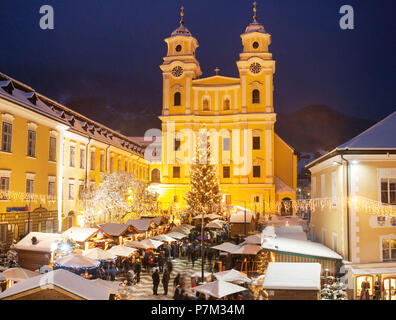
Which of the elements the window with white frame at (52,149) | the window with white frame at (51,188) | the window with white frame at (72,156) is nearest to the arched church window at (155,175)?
the window with white frame at (72,156)

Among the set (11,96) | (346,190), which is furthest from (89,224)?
(346,190)

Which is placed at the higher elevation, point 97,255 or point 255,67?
point 255,67

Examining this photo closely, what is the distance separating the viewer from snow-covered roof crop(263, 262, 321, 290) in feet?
39.3

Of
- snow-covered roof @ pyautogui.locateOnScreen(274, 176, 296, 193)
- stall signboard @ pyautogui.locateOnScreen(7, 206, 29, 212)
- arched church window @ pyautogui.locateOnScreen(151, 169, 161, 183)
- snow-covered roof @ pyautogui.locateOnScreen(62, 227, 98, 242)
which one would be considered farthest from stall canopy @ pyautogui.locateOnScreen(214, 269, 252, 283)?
arched church window @ pyautogui.locateOnScreen(151, 169, 161, 183)

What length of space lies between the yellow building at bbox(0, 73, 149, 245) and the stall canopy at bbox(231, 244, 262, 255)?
12247 millimetres

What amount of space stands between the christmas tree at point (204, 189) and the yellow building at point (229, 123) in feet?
23.7

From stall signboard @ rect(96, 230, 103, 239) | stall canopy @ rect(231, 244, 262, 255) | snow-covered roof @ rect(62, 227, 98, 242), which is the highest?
snow-covered roof @ rect(62, 227, 98, 242)

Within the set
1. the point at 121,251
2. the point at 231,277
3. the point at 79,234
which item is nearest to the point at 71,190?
the point at 79,234

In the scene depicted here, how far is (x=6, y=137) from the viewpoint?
23906 mm

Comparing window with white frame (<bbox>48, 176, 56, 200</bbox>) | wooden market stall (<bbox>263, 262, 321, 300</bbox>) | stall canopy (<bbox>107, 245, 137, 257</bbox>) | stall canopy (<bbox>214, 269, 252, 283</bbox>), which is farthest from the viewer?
window with white frame (<bbox>48, 176, 56, 200</bbox>)

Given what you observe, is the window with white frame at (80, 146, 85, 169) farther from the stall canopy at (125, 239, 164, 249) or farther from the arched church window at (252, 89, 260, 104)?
the arched church window at (252, 89, 260, 104)

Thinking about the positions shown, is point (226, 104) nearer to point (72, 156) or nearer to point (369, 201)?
point (72, 156)

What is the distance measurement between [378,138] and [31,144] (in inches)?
847

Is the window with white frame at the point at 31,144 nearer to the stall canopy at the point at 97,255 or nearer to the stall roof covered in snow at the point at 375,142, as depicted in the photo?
the stall canopy at the point at 97,255
